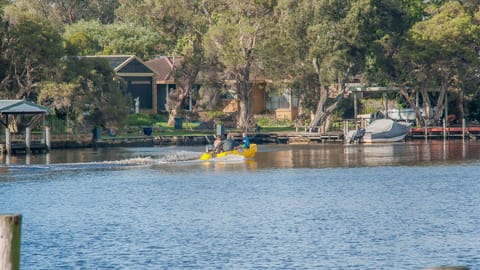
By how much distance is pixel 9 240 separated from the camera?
13891 millimetres

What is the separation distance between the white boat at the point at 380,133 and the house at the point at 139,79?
2086 cm

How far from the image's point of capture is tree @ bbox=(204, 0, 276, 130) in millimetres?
87750

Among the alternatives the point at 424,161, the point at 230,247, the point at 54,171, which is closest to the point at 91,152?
the point at 54,171

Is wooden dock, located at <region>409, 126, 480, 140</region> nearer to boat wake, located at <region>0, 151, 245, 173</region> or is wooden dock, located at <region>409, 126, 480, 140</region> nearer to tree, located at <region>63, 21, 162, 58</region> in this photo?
boat wake, located at <region>0, 151, 245, 173</region>

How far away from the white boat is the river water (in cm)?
1492

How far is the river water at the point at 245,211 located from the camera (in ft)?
98.1

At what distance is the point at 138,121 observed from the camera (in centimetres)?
9056

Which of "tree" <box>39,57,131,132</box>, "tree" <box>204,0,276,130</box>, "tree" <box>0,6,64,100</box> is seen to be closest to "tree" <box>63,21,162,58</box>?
"tree" <box>204,0,276,130</box>

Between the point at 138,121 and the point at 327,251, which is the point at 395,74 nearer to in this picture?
the point at 138,121

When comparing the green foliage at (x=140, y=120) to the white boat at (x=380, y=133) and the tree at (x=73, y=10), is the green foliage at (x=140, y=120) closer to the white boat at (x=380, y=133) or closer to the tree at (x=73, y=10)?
the white boat at (x=380, y=133)

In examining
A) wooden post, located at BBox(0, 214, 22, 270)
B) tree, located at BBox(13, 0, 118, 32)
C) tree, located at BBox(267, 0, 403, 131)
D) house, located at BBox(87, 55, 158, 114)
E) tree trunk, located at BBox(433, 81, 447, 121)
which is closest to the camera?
wooden post, located at BBox(0, 214, 22, 270)

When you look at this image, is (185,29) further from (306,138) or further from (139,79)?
(306,138)

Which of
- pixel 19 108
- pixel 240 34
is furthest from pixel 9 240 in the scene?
pixel 240 34

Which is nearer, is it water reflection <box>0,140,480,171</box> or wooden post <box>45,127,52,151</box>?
water reflection <box>0,140,480,171</box>
